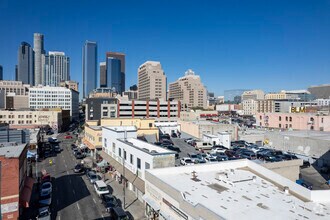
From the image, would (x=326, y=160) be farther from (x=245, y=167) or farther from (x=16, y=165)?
(x=16, y=165)

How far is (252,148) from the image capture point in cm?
4628

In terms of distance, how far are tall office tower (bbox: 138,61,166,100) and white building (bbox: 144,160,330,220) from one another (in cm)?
15352

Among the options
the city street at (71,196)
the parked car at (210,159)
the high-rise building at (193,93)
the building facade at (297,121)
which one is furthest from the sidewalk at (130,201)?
the high-rise building at (193,93)

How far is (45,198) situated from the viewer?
2539 cm

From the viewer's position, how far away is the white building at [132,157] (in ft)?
80.7

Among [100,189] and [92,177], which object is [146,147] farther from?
[92,177]

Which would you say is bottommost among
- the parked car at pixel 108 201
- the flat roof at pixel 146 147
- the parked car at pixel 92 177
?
the parked car at pixel 108 201

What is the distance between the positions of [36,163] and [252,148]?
122 feet

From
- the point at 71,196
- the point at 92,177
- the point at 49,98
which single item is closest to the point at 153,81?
the point at 49,98

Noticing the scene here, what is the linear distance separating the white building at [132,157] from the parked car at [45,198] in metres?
7.62

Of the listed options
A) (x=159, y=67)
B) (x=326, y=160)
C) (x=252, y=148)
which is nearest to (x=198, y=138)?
(x=252, y=148)

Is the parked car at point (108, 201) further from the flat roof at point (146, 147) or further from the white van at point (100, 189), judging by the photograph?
the flat roof at point (146, 147)

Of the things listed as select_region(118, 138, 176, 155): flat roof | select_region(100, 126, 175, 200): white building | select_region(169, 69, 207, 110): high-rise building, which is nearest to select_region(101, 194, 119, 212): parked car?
select_region(100, 126, 175, 200): white building

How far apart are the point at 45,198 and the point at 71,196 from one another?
2.68m
